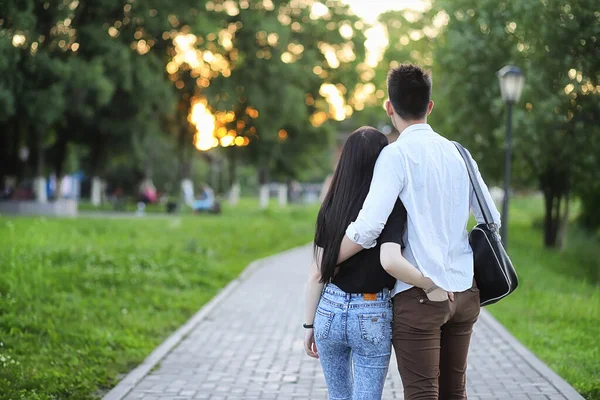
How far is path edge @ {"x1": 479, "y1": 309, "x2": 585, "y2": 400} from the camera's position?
6.56m

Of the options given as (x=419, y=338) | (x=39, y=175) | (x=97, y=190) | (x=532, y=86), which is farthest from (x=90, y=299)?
(x=97, y=190)

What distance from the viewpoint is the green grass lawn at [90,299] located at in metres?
6.99

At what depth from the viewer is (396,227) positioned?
341cm

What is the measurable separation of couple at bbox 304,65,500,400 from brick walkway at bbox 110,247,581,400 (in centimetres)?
311

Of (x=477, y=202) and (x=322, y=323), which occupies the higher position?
(x=477, y=202)

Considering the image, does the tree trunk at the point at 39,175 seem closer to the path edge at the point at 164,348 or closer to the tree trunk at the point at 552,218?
the tree trunk at the point at 552,218

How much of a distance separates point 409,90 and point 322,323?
97cm

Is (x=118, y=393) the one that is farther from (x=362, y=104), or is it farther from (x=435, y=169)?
(x=362, y=104)

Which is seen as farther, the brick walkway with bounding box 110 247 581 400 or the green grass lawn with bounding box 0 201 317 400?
the green grass lawn with bounding box 0 201 317 400

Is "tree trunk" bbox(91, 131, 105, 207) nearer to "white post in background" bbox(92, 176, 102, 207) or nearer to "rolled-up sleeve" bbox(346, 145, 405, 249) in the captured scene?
"white post in background" bbox(92, 176, 102, 207)

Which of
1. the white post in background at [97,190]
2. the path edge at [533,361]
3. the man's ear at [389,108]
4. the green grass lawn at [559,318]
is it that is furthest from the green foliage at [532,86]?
the white post in background at [97,190]

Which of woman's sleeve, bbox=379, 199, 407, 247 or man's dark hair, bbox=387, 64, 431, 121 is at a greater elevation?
man's dark hair, bbox=387, 64, 431, 121

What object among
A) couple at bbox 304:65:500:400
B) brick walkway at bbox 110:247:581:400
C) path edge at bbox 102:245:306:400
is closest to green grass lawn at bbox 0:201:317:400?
path edge at bbox 102:245:306:400

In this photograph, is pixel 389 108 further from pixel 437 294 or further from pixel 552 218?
pixel 552 218
